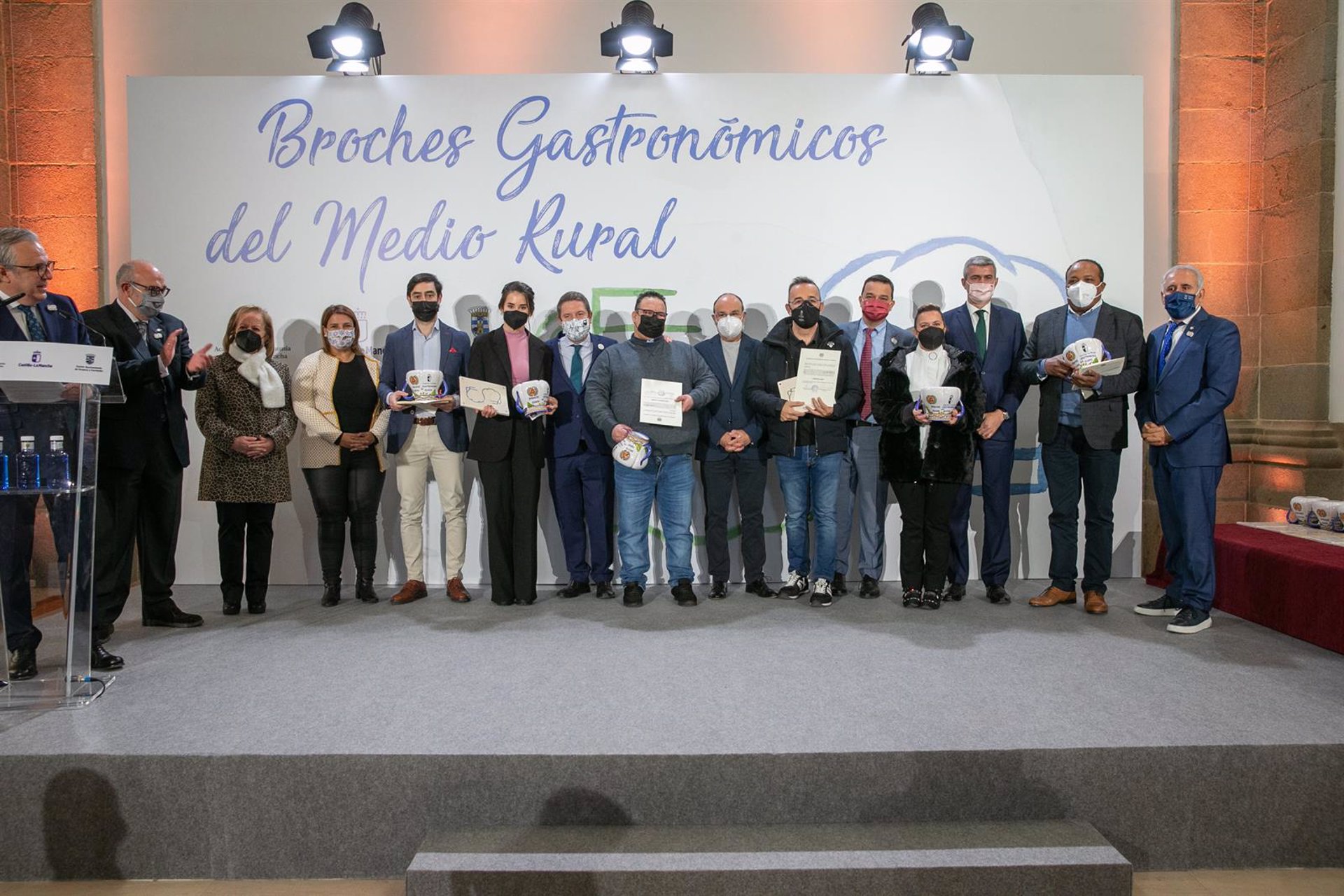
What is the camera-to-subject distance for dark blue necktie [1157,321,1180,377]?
405cm

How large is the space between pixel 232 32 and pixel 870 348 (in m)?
4.62

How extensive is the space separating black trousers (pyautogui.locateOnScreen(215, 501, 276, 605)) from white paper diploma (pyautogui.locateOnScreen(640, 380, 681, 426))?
2004mm

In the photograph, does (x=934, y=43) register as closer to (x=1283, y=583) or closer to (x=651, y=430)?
(x=651, y=430)

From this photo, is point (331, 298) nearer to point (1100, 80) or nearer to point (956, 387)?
point (956, 387)

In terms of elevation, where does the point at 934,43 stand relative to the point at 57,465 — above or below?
above

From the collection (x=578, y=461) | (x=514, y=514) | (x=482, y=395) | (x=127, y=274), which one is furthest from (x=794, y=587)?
(x=127, y=274)

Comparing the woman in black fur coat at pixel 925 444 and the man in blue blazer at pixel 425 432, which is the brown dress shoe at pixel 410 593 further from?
the woman in black fur coat at pixel 925 444

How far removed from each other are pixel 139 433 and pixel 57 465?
87 cm

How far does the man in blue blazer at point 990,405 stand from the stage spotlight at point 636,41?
2342 millimetres

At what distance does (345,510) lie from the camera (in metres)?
4.58

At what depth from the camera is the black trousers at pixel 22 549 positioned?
2.93 m

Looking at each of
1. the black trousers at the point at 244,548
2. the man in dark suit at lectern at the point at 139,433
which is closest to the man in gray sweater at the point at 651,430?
the black trousers at the point at 244,548

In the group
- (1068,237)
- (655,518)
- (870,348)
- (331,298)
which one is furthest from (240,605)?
(1068,237)

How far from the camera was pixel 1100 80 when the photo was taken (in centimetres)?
518
